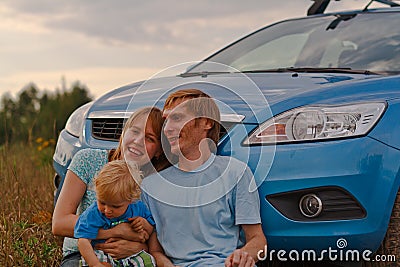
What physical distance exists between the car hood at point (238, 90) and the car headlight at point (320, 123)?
0.08m

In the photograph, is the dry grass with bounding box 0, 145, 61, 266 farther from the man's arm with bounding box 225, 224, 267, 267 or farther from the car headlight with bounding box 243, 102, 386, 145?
the car headlight with bounding box 243, 102, 386, 145

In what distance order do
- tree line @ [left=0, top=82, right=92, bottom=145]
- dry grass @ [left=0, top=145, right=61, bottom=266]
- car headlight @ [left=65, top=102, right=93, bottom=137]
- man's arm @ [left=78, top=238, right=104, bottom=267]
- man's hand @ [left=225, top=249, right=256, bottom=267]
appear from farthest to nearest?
tree line @ [left=0, top=82, right=92, bottom=145], car headlight @ [left=65, top=102, right=93, bottom=137], dry grass @ [left=0, top=145, right=61, bottom=266], man's arm @ [left=78, top=238, right=104, bottom=267], man's hand @ [left=225, top=249, right=256, bottom=267]

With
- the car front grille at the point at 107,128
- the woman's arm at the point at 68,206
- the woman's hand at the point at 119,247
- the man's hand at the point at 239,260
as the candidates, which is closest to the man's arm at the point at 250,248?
the man's hand at the point at 239,260

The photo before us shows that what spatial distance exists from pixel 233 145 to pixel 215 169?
0.45ft

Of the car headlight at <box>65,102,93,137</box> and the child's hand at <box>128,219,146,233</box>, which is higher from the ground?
the car headlight at <box>65,102,93,137</box>

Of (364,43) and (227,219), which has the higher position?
(364,43)

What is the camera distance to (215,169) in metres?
2.93

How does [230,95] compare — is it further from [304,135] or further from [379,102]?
[379,102]

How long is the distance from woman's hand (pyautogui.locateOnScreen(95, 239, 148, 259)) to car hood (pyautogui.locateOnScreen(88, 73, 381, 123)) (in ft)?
2.37

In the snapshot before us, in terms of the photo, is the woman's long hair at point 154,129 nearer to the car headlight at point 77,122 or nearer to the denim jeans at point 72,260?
the denim jeans at point 72,260

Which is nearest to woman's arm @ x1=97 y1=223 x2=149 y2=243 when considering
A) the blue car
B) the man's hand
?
the man's hand

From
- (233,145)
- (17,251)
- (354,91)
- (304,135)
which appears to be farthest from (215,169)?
(17,251)

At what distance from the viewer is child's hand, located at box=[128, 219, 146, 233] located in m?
2.87

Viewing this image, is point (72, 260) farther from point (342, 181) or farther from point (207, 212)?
point (342, 181)
